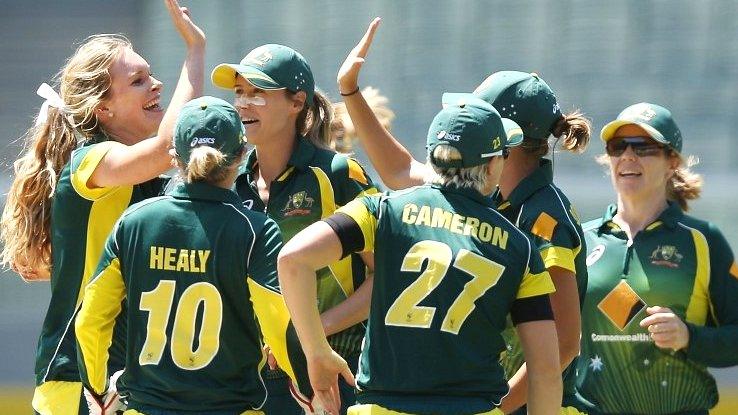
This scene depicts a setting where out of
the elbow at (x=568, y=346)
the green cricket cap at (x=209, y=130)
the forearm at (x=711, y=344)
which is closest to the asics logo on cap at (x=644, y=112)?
the forearm at (x=711, y=344)

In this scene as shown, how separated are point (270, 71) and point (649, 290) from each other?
4.01 ft

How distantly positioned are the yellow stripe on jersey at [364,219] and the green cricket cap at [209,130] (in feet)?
1.33

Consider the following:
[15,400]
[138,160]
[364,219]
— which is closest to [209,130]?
[138,160]

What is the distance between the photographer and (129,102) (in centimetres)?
366

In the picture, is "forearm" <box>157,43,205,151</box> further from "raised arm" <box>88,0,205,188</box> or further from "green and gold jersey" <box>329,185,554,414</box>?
"green and gold jersey" <box>329,185,554,414</box>

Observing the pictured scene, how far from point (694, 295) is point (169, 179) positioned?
150 cm

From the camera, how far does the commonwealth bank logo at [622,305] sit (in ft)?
12.2

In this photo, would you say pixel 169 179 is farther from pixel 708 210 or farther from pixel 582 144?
pixel 708 210

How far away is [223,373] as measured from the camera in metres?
3.04

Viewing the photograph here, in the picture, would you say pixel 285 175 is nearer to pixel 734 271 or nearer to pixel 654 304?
pixel 654 304

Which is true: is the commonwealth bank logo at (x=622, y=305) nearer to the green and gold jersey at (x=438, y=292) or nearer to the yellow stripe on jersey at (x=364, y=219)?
the green and gold jersey at (x=438, y=292)

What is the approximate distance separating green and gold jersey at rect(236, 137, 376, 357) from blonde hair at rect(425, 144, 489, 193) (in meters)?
0.78

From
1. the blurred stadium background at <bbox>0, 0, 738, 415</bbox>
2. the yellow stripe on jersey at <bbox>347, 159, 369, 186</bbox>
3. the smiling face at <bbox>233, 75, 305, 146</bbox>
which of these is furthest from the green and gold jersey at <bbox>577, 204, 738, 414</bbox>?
the blurred stadium background at <bbox>0, 0, 738, 415</bbox>

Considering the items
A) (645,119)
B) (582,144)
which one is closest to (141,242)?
(582,144)
